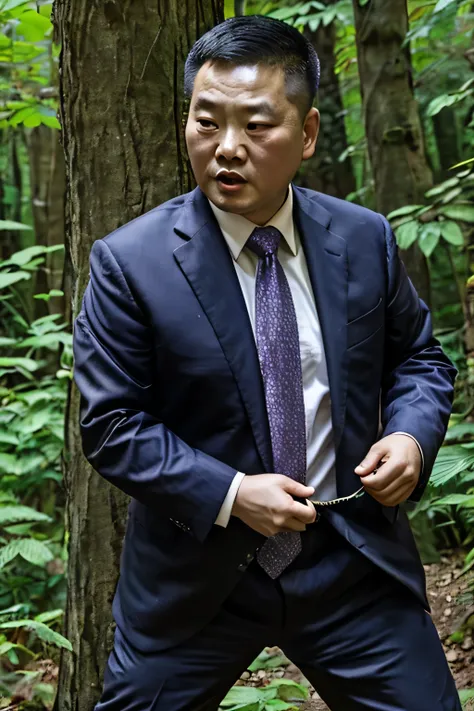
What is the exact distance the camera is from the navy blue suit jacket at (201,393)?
1.92 metres

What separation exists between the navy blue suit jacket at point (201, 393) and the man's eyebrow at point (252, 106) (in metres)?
0.24

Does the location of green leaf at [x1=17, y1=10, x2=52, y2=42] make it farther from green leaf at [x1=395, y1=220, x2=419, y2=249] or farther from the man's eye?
the man's eye

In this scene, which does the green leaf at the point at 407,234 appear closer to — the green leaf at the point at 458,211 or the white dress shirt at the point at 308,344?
Answer: the green leaf at the point at 458,211

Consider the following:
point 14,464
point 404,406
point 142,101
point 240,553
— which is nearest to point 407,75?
point 142,101

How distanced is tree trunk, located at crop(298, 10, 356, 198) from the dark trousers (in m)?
5.00

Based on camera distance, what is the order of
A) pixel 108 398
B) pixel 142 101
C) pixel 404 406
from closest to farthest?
pixel 108 398 < pixel 404 406 < pixel 142 101

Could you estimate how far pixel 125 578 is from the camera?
7.07ft

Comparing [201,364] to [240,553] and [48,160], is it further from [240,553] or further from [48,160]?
[48,160]

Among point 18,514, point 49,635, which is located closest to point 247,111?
point 49,635

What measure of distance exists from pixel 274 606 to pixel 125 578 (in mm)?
380

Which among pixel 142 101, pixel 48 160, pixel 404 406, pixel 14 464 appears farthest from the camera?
pixel 48 160

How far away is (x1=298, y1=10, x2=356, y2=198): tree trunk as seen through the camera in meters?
6.66

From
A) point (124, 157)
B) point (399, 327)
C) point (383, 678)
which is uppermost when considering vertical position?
point (124, 157)

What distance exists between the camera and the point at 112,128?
2.80 metres
